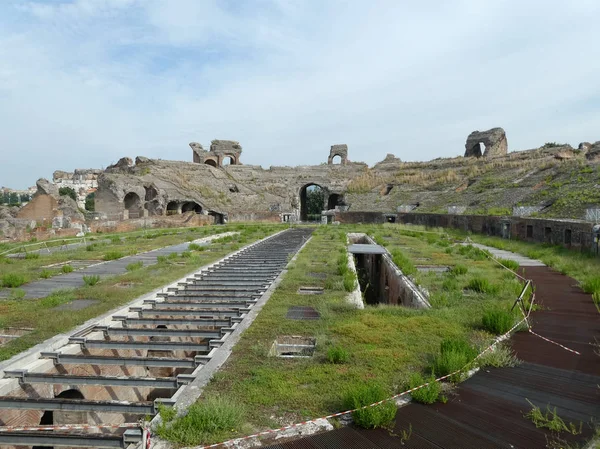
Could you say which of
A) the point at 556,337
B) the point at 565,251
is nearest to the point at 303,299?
the point at 556,337

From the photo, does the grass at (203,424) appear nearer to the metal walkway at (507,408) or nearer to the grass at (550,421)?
the metal walkway at (507,408)

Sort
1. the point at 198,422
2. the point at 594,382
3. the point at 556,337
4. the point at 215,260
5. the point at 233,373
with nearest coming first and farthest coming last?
the point at 198,422, the point at 594,382, the point at 233,373, the point at 556,337, the point at 215,260

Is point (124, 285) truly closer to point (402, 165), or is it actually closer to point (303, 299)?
point (303, 299)

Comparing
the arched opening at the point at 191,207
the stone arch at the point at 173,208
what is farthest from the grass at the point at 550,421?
the arched opening at the point at 191,207

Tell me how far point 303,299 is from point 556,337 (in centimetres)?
439

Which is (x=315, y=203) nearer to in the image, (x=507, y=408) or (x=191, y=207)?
(x=191, y=207)

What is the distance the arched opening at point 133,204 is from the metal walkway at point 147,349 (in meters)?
32.8

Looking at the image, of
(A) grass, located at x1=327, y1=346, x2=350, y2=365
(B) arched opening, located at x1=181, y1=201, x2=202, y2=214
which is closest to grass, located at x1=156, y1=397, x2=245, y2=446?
(A) grass, located at x1=327, y1=346, x2=350, y2=365

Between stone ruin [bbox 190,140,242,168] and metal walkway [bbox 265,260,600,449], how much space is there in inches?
Answer: 2239

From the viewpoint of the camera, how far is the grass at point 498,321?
20.1 feet

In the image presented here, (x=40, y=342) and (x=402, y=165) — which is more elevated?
(x=402, y=165)

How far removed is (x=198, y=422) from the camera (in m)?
3.61

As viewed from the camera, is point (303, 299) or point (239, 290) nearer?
point (303, 299)

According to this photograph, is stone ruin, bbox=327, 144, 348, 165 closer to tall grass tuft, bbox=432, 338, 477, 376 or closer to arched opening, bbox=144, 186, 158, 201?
arched opening, bbox=144, 186, 158, 201
